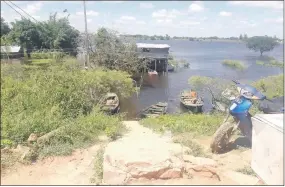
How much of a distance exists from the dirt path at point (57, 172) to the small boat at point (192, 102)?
40.5 feet

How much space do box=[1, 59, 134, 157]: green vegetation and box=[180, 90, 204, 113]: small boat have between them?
919 centimetres

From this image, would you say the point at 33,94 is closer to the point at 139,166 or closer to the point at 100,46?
the point at 139,166

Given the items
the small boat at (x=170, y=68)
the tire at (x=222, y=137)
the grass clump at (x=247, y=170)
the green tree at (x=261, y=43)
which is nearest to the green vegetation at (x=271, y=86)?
the tire at (x=222, y=137)

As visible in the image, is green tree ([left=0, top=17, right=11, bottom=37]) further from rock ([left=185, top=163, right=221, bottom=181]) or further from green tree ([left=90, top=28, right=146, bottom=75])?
rock ([left=185, top=163, right=221, bottom=181])

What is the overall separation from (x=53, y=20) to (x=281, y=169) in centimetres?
2892

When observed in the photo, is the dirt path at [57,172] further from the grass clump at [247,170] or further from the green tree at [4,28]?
the green tree at [4,28]

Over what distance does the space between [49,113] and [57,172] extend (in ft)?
7.26

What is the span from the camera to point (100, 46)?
23375mm

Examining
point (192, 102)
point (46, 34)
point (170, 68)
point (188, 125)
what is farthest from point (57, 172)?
point (170, 68)

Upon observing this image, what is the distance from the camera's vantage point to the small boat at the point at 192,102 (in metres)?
17.6

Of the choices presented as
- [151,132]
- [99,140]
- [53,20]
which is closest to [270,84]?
[151,132]

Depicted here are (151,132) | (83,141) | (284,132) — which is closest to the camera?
(284,132)

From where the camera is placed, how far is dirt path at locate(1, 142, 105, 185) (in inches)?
182

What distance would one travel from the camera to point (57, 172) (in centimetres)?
497
